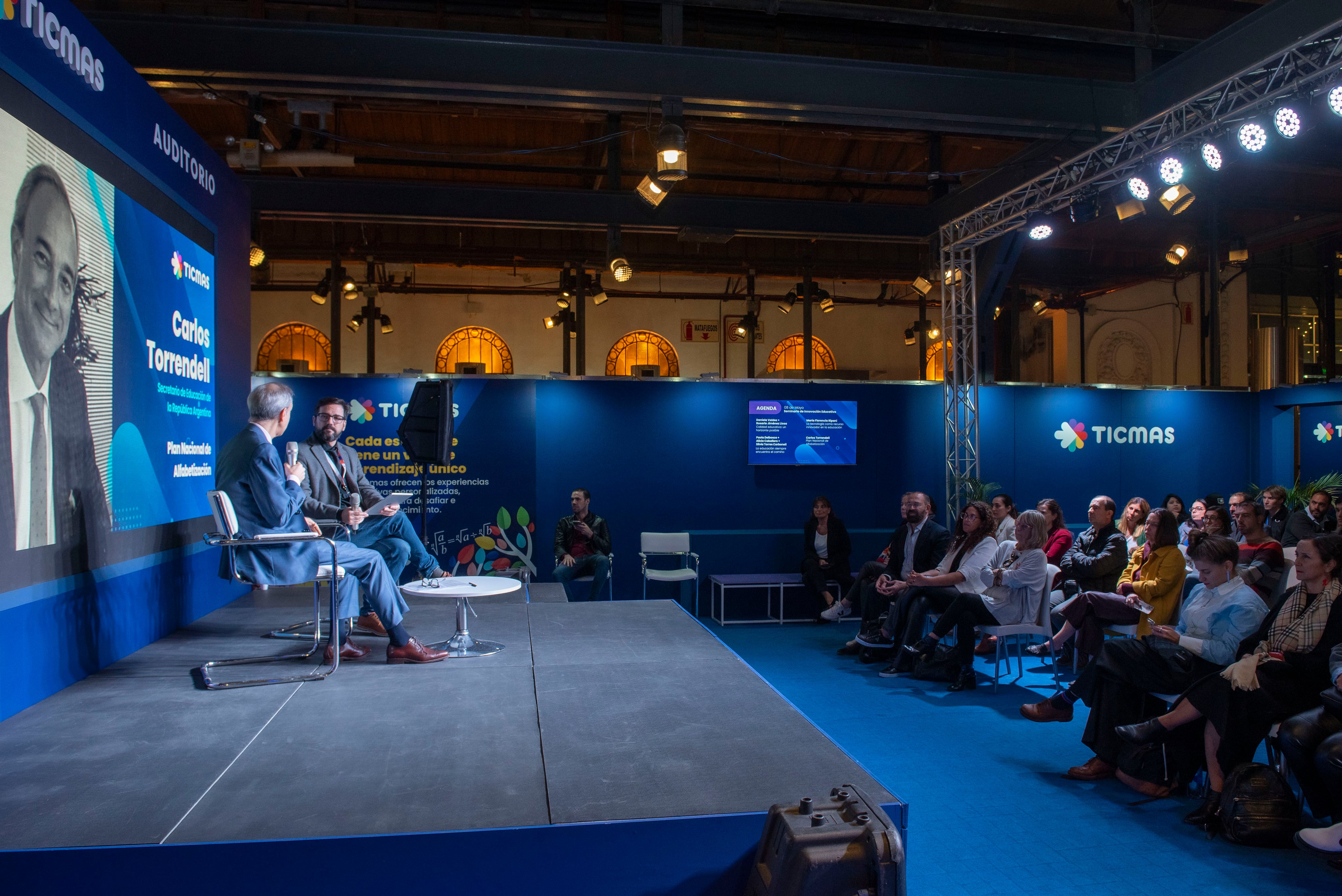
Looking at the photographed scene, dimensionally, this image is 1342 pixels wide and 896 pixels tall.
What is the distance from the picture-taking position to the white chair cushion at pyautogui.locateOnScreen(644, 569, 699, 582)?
24.6ft

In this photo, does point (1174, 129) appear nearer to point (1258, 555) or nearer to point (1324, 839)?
point (1258, 555)

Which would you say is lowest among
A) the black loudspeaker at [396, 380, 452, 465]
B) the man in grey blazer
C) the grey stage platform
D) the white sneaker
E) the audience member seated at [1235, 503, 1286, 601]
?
the white sneaker

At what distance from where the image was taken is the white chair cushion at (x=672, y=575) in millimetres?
7504

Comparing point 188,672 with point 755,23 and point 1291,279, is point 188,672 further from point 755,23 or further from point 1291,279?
point 1291,279

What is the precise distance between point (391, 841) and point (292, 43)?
17.2 feet

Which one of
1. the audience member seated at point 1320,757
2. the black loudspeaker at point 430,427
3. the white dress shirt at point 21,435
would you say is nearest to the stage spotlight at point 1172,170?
the audience member seated at point 1320,757

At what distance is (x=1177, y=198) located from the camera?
6.04 meters

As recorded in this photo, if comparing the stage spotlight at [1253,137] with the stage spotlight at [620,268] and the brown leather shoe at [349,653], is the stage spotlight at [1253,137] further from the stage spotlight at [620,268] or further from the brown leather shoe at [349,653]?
the brown leather shoe at [349,653]

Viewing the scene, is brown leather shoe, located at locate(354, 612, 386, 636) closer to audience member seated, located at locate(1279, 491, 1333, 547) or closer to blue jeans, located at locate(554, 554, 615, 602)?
blue jeans, located at locate(554, 554, 615, 602)

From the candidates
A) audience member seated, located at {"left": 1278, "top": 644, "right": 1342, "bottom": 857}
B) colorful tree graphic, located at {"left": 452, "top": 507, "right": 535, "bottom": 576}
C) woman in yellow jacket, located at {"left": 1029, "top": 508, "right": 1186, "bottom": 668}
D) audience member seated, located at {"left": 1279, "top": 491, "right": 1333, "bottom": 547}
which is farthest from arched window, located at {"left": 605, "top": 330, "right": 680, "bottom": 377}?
audience member seated, located at {"left": 1278, "top": 644, "right": 1342, "bottom": 857}

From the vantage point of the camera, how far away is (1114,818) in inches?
129

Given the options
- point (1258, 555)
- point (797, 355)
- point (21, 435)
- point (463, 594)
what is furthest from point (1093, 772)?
point (797, 355)

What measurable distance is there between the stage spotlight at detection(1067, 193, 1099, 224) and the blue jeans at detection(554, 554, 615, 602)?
4.81 m

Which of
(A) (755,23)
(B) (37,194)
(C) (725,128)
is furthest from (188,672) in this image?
(C) (725,128)
